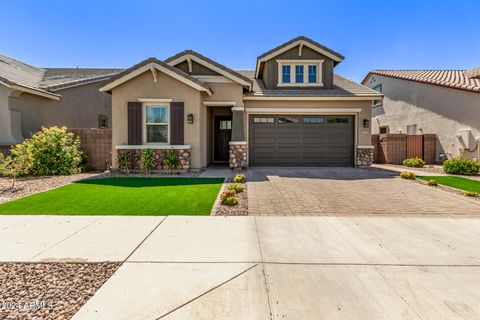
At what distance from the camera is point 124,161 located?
1032cm

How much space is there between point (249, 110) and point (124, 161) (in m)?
6.14

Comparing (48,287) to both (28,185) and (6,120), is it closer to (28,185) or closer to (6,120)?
(28,185)

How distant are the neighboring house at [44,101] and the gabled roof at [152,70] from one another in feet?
17.8

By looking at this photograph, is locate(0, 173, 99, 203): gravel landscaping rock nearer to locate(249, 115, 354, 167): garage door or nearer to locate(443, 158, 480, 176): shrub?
locate(249, 115, 354, 167): garage door

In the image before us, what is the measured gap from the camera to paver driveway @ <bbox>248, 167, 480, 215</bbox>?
5.57m

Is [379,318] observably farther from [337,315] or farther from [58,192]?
[58,192]

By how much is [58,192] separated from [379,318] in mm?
7966

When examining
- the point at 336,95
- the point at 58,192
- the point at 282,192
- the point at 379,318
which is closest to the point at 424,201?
the point at 282,192

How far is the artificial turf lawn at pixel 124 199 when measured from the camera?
538 centimetres

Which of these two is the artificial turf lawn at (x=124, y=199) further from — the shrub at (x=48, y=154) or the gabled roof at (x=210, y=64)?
the gabled roof at (x=210, y=64)

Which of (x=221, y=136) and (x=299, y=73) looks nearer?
(x=299, y=73)

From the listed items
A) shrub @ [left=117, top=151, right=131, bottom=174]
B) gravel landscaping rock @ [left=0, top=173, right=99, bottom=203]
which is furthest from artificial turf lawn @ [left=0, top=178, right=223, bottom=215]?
shrub @ [left=117, top=151, right=131, bottom=174]

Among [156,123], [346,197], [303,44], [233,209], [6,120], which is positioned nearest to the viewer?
[233,209]

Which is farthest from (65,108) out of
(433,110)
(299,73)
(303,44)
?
(433,110)
